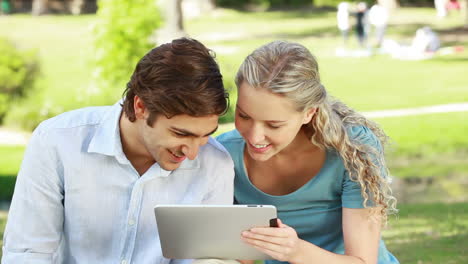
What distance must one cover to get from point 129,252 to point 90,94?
9320 millimetres

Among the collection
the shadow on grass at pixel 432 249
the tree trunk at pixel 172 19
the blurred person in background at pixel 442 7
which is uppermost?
the shadow on grass at pixel 432 249

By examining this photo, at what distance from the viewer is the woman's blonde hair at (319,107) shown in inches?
134

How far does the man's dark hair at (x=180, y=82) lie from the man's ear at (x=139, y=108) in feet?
0.08

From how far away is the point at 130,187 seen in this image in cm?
335

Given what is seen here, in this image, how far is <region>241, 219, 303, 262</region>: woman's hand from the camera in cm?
317

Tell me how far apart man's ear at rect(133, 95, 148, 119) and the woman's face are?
447mm

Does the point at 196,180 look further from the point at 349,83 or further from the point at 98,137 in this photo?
the point at 349,83

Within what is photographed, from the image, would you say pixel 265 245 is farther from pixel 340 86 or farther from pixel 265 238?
pixel 340 86

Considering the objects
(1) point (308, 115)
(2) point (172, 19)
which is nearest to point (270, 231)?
(1) point (308, 115)

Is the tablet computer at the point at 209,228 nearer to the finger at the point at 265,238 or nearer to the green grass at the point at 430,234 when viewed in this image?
the finger at the point at 265,238

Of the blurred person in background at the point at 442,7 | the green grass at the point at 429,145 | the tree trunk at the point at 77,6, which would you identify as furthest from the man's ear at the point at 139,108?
the tree trunk at the point at 77,6

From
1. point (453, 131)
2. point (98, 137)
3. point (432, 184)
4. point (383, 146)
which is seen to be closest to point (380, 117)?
point (453, 131)

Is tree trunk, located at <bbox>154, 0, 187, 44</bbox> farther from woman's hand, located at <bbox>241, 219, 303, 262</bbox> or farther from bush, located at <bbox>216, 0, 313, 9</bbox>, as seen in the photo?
woman's hand, located at <bbox>241, 219, 303, 262</bbox>

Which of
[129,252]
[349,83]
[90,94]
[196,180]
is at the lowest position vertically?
[349,83]
